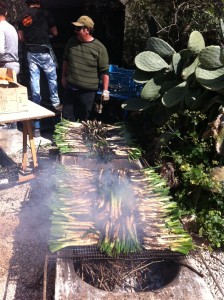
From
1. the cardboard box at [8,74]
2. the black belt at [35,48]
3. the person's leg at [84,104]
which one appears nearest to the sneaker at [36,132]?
the person's leg at [84,104]

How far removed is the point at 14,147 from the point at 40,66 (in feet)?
5.78

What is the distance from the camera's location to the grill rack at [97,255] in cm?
278

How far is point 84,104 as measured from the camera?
5.86 m

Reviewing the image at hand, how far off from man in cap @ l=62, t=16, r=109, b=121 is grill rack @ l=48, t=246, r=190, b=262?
327 centimetres

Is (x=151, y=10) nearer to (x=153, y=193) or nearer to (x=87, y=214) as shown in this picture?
(x=153, y=193)

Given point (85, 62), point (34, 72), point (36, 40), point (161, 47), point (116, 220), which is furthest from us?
point (34, 72)

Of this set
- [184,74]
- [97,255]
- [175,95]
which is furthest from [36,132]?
[97,255]

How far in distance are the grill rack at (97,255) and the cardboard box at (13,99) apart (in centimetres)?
233

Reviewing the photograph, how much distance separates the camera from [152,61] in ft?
17.0

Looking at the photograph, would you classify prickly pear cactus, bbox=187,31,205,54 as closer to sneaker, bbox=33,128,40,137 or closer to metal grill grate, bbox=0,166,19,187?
metal grill grate, bbox=0,166,19,187

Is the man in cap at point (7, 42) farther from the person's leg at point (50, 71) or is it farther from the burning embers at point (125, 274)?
the burning embers at point (125, 274)

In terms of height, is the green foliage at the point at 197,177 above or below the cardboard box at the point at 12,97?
below

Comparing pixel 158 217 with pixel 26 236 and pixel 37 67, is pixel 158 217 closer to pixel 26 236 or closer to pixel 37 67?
pixel 26 236

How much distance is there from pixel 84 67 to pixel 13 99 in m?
1.58
